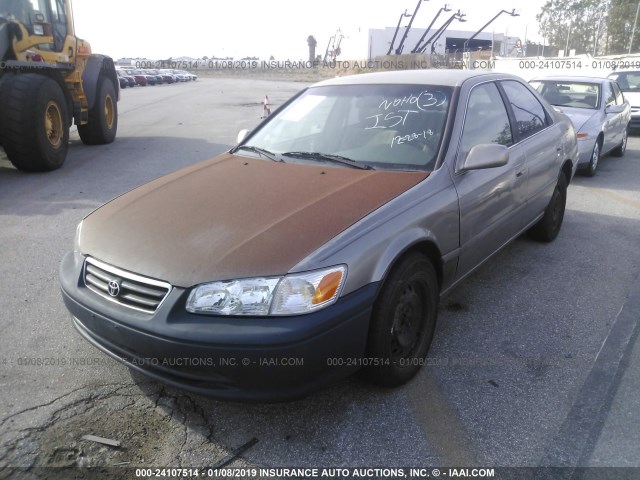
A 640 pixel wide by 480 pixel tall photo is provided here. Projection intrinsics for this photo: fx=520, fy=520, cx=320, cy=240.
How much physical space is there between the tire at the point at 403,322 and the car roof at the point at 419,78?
1438 mm

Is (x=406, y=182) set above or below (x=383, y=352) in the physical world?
above

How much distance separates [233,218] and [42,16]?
7.83 m

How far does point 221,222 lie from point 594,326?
2.55 m

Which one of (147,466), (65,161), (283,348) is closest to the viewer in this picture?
(283,348)

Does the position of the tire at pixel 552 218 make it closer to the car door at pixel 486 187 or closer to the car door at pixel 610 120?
the car door at pixel 486 187

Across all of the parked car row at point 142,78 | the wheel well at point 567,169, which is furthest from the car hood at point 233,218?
the parked car row at point 142,78

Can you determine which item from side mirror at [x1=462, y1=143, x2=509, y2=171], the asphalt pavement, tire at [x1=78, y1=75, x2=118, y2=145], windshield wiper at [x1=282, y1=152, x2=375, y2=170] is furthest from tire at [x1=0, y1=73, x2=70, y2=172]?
side mirror at [x1=462, y1=143, x2=509, y2=171]

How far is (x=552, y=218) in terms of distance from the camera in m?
4.94

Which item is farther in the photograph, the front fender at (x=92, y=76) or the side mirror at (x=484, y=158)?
the front fender at (x=92, y=76)

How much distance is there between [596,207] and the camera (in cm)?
628

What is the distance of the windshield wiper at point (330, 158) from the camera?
10.4ft

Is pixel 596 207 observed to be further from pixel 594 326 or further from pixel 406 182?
pixel 406 182

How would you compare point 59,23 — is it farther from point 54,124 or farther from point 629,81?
point 629,81

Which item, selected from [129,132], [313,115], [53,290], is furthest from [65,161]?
[313,115]
